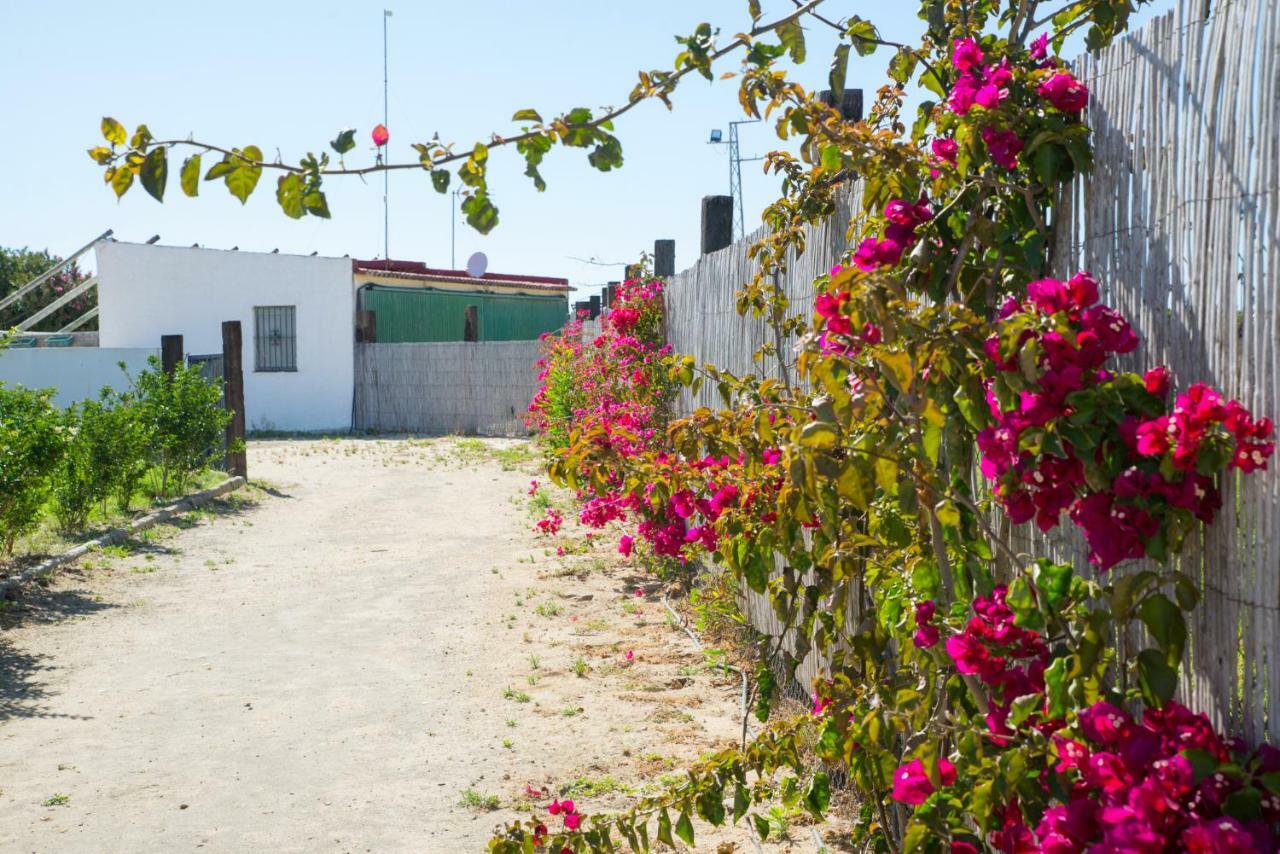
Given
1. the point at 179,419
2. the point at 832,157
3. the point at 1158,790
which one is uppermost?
the point at 832,157

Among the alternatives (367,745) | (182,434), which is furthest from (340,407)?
(367,745)

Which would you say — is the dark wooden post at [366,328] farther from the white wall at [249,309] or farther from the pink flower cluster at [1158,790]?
the pink flower cluster at [1158,790]

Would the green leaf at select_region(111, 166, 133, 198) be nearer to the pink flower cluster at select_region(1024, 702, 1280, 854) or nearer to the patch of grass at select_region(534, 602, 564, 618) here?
the pink flower cluster at select_region(1024, 702, 1280, 854)

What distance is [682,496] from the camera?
4445mm

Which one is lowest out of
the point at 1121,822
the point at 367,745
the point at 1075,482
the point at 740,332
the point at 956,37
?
the point at 367,745

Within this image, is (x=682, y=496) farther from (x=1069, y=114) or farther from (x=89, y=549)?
(x=89, y=549)

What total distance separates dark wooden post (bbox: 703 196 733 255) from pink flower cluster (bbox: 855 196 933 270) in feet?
14.6

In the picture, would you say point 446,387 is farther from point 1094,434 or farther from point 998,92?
point 1094,434

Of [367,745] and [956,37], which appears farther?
[367,745]

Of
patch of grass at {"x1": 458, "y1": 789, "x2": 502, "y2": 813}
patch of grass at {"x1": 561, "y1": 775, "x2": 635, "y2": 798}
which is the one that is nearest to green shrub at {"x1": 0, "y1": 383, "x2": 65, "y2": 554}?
patch of grass at {"x1": 458, "y1": 789, "x2": 502, "y2": 813}

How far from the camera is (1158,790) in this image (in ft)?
5.61

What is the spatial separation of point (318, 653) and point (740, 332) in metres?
2.67

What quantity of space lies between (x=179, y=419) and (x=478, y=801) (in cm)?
847

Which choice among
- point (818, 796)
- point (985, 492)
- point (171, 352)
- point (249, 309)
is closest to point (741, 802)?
point (818, 796)
